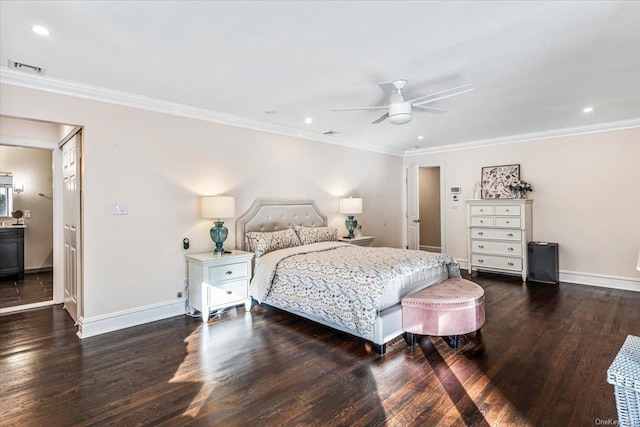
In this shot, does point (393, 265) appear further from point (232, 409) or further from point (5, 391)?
point (5, 391)

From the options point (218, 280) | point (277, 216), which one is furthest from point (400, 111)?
point (218, 280)

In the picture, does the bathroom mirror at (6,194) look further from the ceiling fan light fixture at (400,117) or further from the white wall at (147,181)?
the ceiling fan light fixture at (400,117)

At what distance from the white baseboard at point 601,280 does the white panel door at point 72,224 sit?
6786 mm

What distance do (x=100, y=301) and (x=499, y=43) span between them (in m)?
4.29

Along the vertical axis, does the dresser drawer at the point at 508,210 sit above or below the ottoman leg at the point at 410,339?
above

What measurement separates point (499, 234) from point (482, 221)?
0.35 m

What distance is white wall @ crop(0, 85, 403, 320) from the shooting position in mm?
3334

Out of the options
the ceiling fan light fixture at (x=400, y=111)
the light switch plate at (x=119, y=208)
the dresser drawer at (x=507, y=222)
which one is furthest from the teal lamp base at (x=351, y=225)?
the light switch plate at (x=119, y=208)

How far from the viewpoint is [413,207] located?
7.24 m

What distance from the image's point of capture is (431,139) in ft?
19.7

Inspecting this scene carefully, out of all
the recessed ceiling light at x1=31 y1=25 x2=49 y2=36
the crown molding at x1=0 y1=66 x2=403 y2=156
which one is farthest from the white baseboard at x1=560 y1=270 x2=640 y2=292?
the recessed ceiling light at x1=31 y1=25 x2=49 y2=36

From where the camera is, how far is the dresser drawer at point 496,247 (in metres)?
5.47

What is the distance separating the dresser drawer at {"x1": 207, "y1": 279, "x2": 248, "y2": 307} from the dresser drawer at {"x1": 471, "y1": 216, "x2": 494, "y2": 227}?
4179mm

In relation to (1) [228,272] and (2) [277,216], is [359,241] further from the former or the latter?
(1) [228,272]
